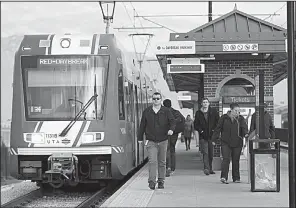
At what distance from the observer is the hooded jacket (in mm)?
12711

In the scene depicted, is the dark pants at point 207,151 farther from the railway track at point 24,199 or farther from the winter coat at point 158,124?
the railway track at point 24,199

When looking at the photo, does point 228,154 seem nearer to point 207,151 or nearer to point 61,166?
point 207,151

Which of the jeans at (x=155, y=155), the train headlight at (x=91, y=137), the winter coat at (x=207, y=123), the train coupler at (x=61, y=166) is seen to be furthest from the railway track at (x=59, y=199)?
the winter coat at (x=207, y=123)

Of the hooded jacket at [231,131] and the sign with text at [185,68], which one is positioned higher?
the sign with text at [185,68]

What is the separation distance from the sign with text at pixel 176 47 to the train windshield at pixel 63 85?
A: 194 cm

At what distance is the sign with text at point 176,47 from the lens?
14.3 m

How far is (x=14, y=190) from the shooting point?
1570 cm

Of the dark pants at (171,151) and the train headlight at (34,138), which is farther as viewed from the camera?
the dark pants at (171,151)

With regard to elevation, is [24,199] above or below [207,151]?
below

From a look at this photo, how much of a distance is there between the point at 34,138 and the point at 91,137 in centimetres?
112

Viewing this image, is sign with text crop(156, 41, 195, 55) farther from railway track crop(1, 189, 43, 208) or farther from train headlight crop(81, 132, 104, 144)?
railway track crop(1, 189, 43, 208)

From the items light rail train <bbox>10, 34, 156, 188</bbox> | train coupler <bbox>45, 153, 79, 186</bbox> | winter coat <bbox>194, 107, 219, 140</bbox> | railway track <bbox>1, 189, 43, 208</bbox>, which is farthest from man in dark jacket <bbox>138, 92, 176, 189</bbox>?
winter coat <bbox>194, 107, 219, 140</bbox>

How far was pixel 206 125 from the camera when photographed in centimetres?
1469

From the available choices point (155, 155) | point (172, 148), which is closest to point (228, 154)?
point (155, 155)
